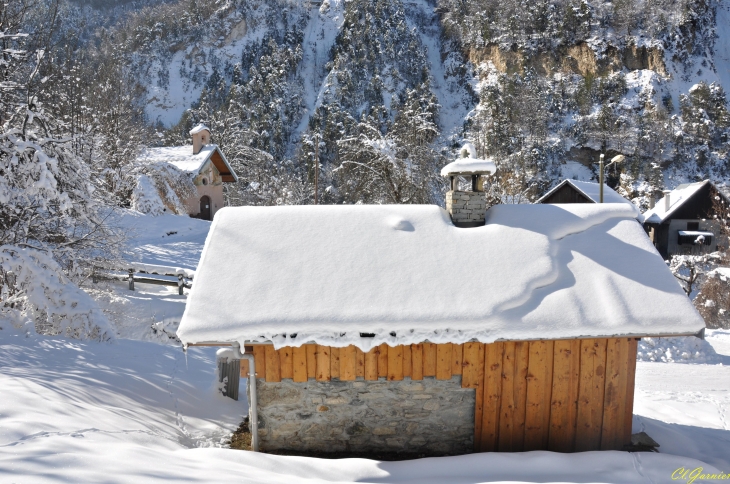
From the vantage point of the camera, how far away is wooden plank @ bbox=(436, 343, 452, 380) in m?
6.01

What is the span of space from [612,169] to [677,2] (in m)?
21.7

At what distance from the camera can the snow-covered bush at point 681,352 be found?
13438 millimetres

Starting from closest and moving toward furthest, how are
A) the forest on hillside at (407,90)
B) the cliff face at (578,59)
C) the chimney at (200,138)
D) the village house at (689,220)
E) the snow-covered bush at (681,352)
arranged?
the snow-covered bush at (681,352), the forest on hillside at (407,90), the chimney at (200,138), the village house at (689,220), the cliff face at (578,59)

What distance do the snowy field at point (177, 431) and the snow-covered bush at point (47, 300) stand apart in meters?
0.32

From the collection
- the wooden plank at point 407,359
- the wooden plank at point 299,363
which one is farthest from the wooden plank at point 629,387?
the wooden plank at point 299,363

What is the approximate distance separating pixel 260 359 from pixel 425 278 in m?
2.45

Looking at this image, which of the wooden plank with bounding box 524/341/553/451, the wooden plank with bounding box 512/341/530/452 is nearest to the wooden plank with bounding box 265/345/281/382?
the wooden plank with bounding box 512/341/530/452

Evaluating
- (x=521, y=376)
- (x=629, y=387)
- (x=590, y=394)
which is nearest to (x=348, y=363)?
(x=521, y=376)

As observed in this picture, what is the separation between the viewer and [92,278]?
11984mm

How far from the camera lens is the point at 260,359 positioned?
19.5ft

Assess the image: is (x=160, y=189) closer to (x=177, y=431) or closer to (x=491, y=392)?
(x=177, y=431)

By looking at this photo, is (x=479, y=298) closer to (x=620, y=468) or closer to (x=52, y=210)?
(x=620, y=468)

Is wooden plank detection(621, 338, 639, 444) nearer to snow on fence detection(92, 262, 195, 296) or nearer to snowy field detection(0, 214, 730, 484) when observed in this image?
snowy field detection(0, 214, 730, 484)

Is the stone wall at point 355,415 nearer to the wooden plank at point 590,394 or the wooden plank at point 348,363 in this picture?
the wooden plank at point 348,363
